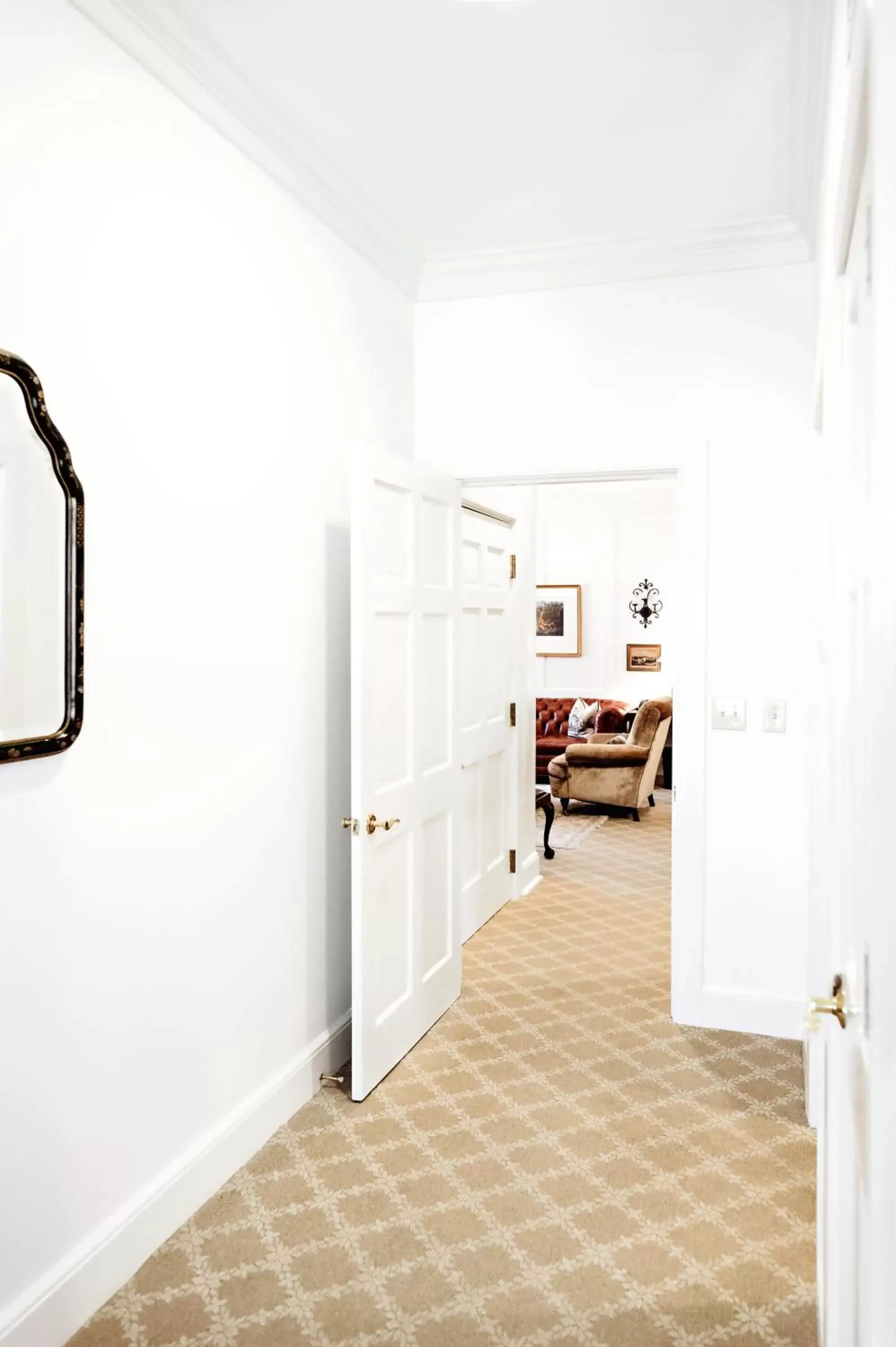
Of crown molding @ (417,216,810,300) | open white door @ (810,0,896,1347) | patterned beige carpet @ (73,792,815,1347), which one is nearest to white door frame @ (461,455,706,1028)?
patterned beige carpet @ (73,792,815,1347)

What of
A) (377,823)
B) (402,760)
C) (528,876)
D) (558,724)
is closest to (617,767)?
(558,724)

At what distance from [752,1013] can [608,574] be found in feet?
21.2

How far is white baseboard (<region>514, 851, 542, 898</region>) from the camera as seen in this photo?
17.2 feet

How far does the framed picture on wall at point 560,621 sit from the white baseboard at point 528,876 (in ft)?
13.8

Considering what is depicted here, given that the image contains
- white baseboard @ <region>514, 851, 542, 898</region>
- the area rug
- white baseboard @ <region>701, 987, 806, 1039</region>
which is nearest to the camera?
white baseboard @ <region>701, 987, 806, 1039</region>

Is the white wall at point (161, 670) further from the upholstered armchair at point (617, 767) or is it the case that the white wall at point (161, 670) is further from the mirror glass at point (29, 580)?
the upholstered armchair at point (617, 767)

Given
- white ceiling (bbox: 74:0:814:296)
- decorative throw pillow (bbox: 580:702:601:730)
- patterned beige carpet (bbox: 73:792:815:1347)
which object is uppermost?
white ceiling (bbox: 74:0:814:296)

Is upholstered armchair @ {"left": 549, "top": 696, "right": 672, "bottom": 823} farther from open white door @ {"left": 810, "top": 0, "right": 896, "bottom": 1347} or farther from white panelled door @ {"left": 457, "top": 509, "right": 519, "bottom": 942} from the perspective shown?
open white door @ {"left": 810, "top": 0, "right": 896, "bottom": 1347}

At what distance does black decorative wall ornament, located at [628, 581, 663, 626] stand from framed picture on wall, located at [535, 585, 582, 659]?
577 millimetres

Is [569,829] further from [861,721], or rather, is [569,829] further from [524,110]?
[861,721]

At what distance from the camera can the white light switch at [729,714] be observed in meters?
3.42

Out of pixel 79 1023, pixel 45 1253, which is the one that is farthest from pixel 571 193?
pixel 45 1253

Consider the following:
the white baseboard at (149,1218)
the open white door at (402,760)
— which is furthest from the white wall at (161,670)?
the open white door at (402,760)

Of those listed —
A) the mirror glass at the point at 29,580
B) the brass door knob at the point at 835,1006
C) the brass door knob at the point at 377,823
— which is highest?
the mirror glass at the point at 29,580
